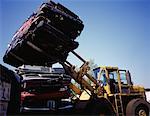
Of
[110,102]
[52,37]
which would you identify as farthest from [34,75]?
[110,102]

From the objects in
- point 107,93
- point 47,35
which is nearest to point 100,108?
point 107,93

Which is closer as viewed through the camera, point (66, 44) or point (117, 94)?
point (66, 44)

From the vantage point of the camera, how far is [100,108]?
8008mm

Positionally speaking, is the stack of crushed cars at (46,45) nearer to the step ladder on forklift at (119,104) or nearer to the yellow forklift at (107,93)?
the yellow forklift at (107,93)

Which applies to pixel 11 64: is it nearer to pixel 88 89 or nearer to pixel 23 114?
pixel 23 114

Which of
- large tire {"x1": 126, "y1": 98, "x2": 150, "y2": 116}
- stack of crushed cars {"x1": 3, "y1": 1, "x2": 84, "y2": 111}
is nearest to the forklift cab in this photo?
large tire {"x1": 126, "y1": 98, "x2": 150, "y2": 116}

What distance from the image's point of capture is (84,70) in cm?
839

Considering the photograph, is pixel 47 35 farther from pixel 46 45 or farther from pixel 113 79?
pixel 113 79

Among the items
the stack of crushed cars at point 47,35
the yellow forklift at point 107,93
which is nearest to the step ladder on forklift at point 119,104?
Result: the yellow forklift at point 107,93

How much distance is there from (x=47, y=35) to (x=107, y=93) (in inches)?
145

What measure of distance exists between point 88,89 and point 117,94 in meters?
1.32

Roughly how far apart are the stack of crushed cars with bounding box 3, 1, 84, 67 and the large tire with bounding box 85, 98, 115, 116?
6.71ft

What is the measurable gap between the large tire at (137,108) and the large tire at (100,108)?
811 millimetres

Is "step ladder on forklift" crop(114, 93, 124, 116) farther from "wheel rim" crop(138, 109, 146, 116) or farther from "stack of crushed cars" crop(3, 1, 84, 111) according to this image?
"stack of crushed cars" crop(3, 1, 84, 111)
